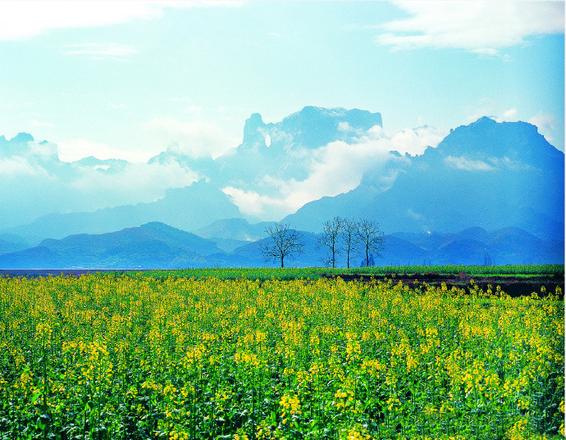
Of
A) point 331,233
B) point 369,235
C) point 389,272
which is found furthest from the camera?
point 369,235

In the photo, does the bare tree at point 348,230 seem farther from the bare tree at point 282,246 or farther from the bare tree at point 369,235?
the bare tree at point 282,246

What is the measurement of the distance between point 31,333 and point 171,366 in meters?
6.41

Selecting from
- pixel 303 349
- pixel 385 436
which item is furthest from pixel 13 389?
pixel 385 436

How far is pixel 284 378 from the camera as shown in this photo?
1103cm

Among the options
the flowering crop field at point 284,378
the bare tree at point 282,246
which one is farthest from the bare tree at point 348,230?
the flowering crop field at point 284,378

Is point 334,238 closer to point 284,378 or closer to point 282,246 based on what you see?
point 282,246

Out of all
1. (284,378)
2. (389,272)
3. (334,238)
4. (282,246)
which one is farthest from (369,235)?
(284,378)

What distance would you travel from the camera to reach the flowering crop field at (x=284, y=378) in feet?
30.6

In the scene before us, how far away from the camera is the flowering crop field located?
367 inches

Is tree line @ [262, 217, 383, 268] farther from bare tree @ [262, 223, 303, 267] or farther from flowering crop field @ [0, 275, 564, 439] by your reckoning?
flowering crop field @ [0, 275, 564, 439]

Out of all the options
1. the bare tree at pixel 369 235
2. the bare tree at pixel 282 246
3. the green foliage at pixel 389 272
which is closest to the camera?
the green foliage at pixel 389 272

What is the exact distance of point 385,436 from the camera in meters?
8.64

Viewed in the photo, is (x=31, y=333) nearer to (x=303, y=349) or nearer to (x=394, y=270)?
(x=303, y=349)

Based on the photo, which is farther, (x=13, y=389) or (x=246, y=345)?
(x=246, y=345)
